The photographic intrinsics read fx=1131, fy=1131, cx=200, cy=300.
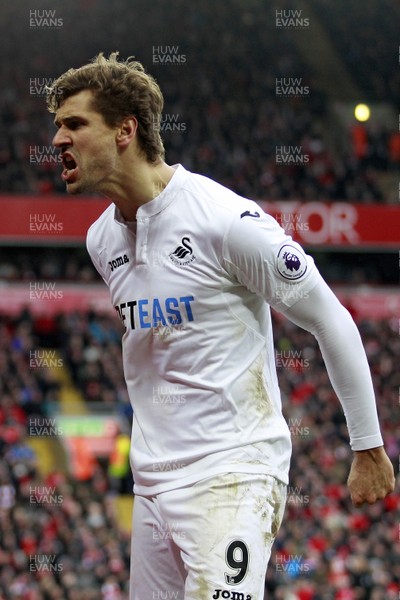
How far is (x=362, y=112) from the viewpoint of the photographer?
24.4 meters

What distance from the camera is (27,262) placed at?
893 inches

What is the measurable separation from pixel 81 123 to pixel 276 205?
18631 millimetres

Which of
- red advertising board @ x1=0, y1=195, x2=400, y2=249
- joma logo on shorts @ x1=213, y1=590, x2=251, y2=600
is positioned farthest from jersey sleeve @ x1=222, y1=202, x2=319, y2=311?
red advertising board @ x1=0, y1=195, x2=400, y2=249

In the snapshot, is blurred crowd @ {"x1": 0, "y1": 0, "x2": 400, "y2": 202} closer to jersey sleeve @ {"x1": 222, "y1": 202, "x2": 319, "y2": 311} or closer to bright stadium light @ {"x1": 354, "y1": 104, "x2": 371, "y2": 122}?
bright stadium light @ {"x1": 354, "y1": 104, "x2": 371, "y2": 122}

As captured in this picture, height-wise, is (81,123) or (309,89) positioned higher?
(309,89)

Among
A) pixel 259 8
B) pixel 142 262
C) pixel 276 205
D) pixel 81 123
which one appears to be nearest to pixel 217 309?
pixel 142 262

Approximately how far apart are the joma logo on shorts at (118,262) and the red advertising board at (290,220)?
57.5ft

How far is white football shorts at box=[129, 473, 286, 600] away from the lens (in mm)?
2945

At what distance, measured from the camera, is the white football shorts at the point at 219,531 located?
295cm

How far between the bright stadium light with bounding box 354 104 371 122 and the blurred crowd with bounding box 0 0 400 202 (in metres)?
0.48

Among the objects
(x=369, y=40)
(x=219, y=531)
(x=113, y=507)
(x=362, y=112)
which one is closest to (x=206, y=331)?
(x=219, y=531)

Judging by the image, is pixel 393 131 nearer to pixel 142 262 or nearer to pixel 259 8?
pixel 259 8

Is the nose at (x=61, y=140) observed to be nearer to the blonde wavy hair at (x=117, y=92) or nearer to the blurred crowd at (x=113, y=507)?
the blonde wavy hair at (x=117, y=92)

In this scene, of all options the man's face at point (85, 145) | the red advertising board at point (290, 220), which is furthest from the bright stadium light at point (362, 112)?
the man's face at point (85, 145)
